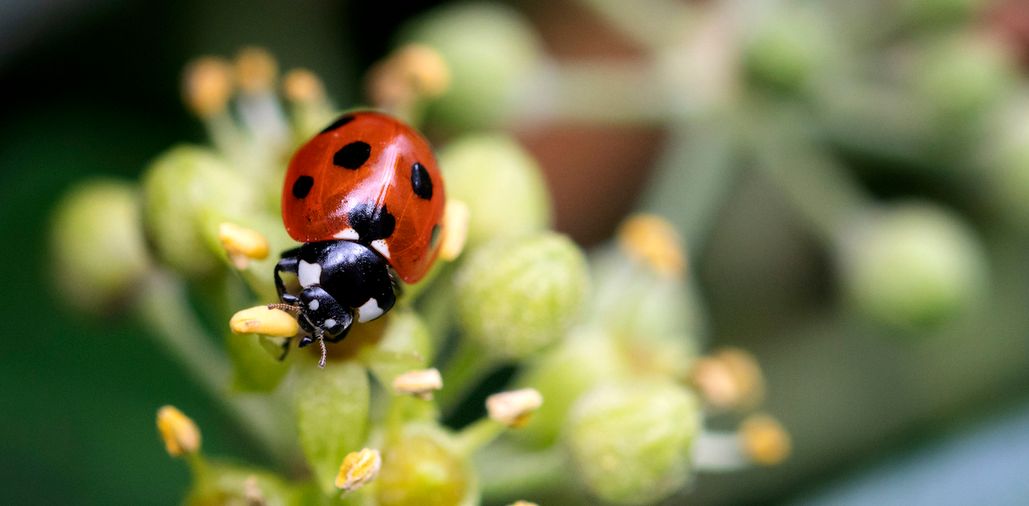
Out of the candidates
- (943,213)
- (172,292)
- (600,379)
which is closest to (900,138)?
(943,213)

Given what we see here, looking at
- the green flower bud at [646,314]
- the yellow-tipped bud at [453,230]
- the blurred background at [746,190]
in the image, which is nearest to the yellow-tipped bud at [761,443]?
the green flower bud at [646,314]

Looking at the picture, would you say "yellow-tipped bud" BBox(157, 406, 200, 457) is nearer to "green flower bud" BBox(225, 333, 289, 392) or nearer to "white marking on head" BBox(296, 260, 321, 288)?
"green flower bud" BBox(225, 333, 289, 392)

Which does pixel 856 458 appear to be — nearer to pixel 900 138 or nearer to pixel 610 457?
pixel 900 138

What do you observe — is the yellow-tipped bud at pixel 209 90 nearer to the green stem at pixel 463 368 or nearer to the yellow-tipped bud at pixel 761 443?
the green stem at pixel 463 368

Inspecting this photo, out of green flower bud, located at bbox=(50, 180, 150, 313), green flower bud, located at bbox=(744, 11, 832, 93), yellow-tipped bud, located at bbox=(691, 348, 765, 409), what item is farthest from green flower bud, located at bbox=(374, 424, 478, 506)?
green flower bud, located at bbox=(744, 11, 832, 93)

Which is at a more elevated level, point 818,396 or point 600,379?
point 818,396

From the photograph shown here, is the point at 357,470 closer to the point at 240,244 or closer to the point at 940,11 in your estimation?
the point at 240,244
